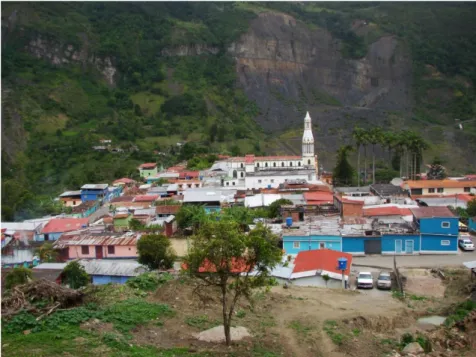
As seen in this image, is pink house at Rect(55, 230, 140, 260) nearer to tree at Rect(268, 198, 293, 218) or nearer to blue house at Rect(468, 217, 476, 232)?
tree at Rect(268, 198, 293, 218)

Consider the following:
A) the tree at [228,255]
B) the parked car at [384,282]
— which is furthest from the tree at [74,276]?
the parked car at [384,282]

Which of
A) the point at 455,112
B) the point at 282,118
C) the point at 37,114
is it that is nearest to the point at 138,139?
the point at 37,114

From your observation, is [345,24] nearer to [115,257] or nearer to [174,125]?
[174,125]

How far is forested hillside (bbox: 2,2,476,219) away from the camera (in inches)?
2589

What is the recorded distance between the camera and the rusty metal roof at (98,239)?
85.7 ft

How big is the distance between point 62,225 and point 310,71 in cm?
7998

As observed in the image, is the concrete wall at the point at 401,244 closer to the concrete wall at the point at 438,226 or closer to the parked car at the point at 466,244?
the concrete wall at the point at 438,226

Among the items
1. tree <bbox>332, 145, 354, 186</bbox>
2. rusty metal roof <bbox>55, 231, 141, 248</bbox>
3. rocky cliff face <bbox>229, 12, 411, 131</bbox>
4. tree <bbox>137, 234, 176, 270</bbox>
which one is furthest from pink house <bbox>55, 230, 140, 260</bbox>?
rocky cliff face <bbox>229, 12, 411, 131</bbox>

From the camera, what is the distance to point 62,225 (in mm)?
32094

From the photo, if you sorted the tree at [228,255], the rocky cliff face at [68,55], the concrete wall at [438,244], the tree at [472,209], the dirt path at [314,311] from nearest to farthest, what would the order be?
1. the tree at [228,255]
2. the dirt path at [314,311]
3. the concrete wall at [438,244]
4. the tree at [472,209]
5. the rocky cliff face at [68,55]

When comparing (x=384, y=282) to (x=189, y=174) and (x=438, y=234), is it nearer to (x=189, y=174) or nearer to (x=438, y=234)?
(x=438, y=234)

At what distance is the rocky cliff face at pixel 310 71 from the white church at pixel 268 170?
42070 millimetres

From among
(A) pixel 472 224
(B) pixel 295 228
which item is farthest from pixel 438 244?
(A) pixel 472 224

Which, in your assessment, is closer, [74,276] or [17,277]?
[17,277]
